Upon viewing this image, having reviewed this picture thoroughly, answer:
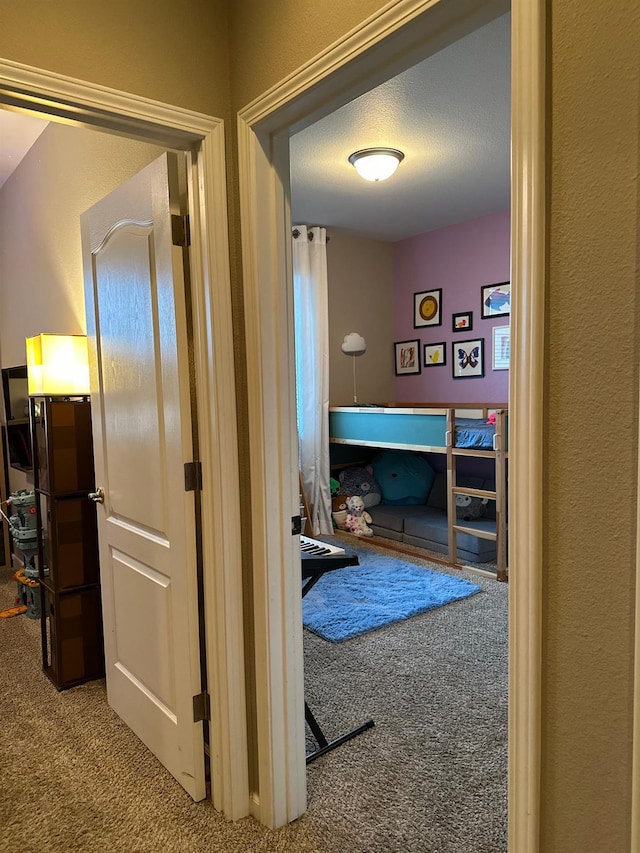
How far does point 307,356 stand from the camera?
17.0 feet

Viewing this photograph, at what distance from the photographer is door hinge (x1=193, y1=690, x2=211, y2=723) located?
184 cm

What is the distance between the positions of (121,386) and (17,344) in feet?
8.63

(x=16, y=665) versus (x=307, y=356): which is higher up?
(x=307, y=356)

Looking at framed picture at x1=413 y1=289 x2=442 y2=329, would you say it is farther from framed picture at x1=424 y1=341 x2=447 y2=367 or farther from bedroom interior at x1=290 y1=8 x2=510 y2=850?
framed picture at x1=424 y1=341 x2=447 y2=367

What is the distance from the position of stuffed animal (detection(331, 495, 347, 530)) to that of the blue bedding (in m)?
1.42

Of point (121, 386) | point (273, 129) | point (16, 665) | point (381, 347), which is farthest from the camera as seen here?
point (381, 347)

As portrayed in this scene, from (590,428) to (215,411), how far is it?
107 cm

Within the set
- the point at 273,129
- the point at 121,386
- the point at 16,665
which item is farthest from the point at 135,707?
the point at 273,129

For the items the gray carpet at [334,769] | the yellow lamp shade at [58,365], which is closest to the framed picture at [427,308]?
the gray carpet at [334,769]

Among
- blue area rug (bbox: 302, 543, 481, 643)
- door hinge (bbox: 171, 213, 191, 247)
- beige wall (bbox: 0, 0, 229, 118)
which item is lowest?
blue area rug (bbox: 302, 543, 481, 643)

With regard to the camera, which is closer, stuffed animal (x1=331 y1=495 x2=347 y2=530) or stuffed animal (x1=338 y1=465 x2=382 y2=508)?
stuffed animal (x1=331 y1=495 x2=347 y2=530)

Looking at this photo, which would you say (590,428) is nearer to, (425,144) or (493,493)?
(425,144)

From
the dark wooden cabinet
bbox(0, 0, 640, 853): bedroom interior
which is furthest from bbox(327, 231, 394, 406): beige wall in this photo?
bbox(0, 0, 640, 853): bedroom interior

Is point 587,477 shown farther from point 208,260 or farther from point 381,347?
point 381,347
